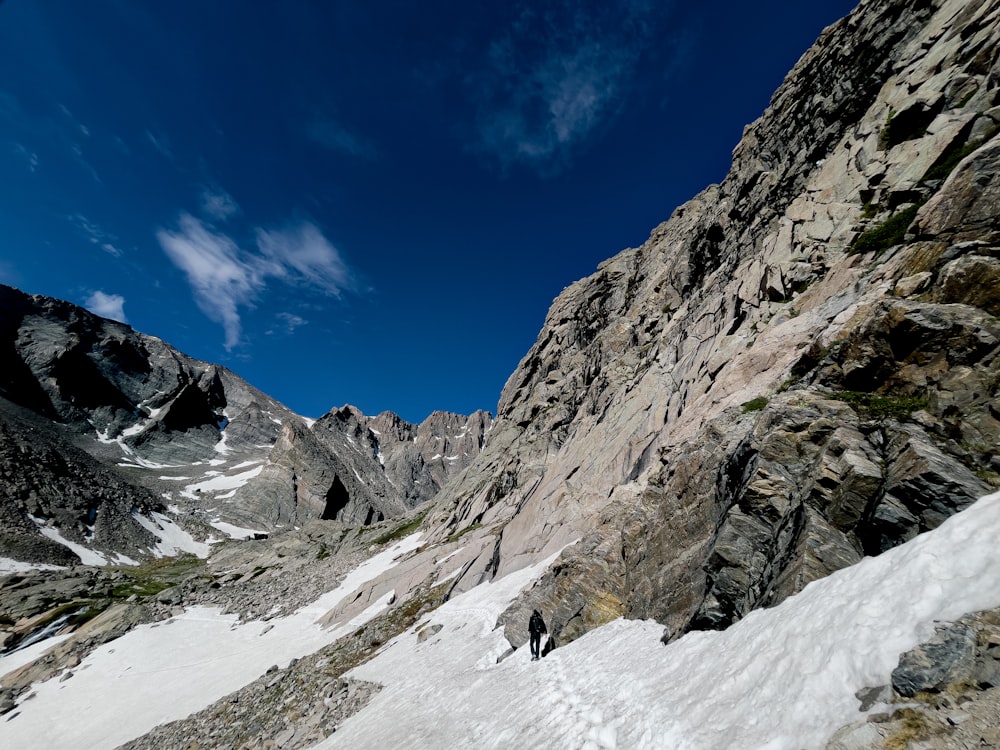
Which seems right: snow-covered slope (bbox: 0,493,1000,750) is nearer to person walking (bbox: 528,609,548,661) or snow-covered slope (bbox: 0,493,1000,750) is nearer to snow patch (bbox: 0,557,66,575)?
person walking (bbox: 528,609,548,661)

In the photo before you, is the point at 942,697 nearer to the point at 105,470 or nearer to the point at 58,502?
the point at 58,502

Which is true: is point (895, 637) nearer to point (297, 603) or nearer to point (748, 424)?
point (748, 424)

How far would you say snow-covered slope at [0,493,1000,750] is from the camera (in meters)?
5.89

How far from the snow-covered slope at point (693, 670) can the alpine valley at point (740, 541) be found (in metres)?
0.06

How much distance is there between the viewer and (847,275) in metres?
20.0

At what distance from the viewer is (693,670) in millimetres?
8883

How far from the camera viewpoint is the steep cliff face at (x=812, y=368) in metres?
9.24

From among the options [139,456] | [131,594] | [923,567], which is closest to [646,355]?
[923,567]

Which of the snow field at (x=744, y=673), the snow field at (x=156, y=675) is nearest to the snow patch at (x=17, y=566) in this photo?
the snow field at (x=156, y=675)

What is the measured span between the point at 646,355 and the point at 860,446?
121 ft

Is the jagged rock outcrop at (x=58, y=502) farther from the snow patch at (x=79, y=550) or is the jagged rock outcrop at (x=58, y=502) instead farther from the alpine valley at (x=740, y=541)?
the alpine valley at (x=740, y=541)

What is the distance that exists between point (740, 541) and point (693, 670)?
11.4 ft

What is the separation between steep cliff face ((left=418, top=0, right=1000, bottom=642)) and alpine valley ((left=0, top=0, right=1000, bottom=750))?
0.31ft

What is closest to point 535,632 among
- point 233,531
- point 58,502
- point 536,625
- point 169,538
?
point 536,625
